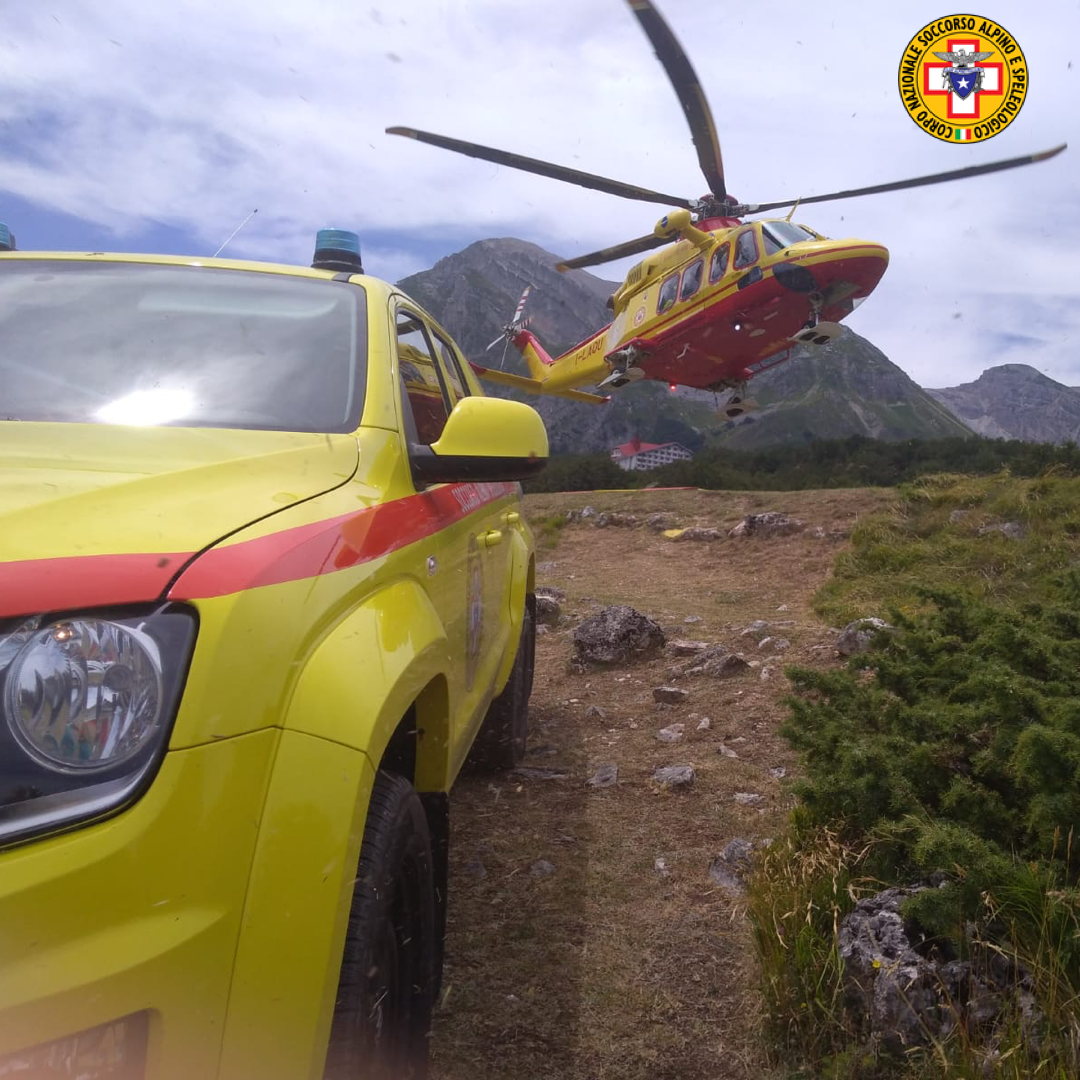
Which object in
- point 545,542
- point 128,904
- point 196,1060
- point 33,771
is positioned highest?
point 33,771

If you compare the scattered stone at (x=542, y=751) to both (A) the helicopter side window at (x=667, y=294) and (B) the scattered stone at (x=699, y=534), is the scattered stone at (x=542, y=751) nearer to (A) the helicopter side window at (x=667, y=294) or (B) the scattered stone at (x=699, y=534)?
(B) the scattered stone at (x=699, y=534)

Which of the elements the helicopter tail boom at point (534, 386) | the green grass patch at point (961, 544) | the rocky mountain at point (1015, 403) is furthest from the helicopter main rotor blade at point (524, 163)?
the rocky mountain at point (1015, 403)

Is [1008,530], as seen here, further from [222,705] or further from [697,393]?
[697,393]

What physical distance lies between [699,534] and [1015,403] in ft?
584

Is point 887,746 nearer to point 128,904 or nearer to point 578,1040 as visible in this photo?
point 578,1040

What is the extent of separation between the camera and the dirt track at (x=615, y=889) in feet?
7.24

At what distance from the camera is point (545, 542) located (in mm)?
12555

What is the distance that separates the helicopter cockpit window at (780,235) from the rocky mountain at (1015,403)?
15812cm

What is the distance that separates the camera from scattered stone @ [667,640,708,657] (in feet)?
19.4

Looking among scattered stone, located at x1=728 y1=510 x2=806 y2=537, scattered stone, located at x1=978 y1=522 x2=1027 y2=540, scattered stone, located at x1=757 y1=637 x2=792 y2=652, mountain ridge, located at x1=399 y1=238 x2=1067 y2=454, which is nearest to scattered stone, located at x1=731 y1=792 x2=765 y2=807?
scattered stone, located at x1=757 y1=637 x2=792 y2=652

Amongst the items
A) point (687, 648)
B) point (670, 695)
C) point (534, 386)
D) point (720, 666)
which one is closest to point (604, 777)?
point (670, 695)

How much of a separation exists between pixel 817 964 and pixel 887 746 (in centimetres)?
72

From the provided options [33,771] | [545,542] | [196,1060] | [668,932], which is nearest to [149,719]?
[33,771]

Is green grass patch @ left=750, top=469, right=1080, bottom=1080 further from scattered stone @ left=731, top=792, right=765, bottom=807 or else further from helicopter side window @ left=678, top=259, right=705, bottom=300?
helicopter side window @ left=678, top=259, right=705, bottom=300
